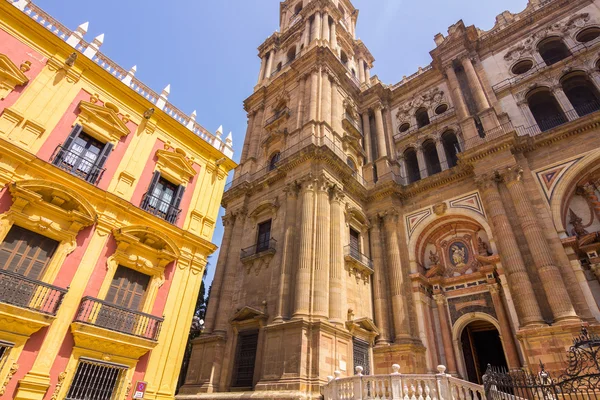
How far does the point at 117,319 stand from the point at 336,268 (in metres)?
8.78

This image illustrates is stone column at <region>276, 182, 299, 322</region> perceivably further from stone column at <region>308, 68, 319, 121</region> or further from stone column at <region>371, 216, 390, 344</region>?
stone column at <region>308, 68, 319, 121</region>

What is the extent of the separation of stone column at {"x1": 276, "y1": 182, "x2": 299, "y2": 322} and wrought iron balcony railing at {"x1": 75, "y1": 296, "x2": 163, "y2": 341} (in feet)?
17.1

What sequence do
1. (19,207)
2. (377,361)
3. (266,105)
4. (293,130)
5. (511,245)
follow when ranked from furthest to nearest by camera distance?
(266,105), (293,130), (377,361), (511,245), (19,207)

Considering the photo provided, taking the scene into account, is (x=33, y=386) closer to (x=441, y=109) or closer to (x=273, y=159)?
(x=273, y=159)

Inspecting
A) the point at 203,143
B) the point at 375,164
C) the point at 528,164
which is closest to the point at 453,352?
the point at 528,164

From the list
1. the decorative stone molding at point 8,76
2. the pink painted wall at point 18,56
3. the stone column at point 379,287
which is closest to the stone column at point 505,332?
the stone column at point 379,287

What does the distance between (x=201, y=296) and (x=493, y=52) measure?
28.0 meters

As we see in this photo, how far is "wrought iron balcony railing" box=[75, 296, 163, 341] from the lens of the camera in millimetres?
9453

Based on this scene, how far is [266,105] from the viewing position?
26609mm

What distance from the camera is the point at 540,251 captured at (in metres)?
14.0

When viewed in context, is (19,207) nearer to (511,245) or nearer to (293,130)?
(293,130)

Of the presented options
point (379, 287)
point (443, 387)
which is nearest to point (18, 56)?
point (443, 387)

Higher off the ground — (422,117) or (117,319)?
(422,117)

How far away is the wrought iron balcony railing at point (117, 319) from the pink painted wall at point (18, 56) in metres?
6.32
